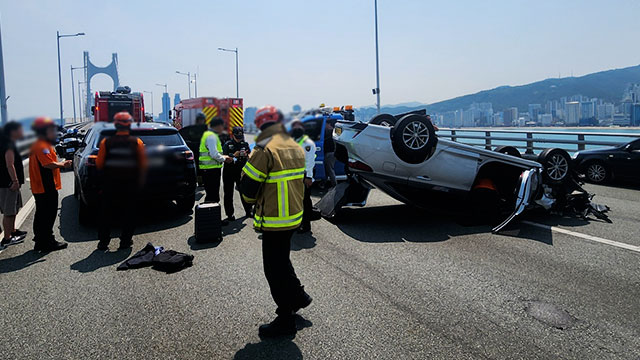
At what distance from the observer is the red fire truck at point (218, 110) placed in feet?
5.07

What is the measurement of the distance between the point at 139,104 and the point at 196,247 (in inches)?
206

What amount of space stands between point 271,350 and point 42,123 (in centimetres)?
305

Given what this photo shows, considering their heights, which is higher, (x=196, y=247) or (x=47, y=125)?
(x=47, y=125)

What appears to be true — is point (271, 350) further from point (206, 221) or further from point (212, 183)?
point (206, 221)

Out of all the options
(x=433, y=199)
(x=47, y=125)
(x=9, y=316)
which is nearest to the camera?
(x=47, y=125)

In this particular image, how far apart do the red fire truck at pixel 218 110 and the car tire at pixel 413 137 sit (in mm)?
A: 5809

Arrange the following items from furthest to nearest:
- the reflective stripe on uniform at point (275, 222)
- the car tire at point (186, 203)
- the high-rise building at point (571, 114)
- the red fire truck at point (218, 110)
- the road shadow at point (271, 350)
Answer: the high-rise building at point (571, 114) < the car tire at point (186, 203) < the reflective stripe on uniform at point (275, 222) < the road shadow at point (271, 350) < the red fire truck at point (218, 110)

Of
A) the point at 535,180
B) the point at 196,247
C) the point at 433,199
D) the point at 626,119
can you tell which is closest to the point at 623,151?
the point at 626,119

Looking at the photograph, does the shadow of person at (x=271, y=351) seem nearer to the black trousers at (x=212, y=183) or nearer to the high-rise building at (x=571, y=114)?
the black trousers at (x=212, y=183)

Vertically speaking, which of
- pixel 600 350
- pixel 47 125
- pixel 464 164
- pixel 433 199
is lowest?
pixel 600 350

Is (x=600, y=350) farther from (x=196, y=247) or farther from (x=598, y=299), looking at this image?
(x=196, y=247)

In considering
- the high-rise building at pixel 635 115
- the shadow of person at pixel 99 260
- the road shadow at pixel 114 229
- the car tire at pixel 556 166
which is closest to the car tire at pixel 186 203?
the road shadow at pixel 114 229

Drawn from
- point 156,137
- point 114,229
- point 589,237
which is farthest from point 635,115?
point 156,137

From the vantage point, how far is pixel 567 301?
15.3 ft
